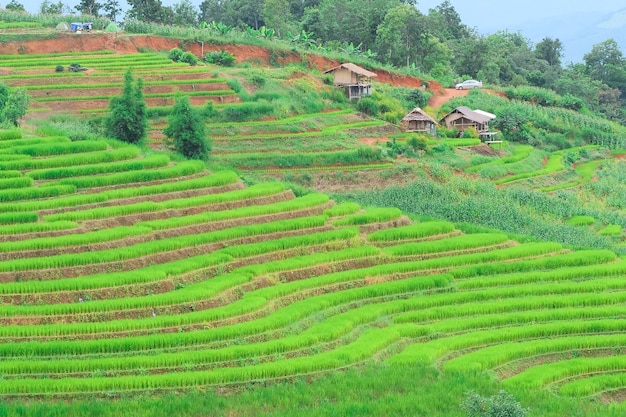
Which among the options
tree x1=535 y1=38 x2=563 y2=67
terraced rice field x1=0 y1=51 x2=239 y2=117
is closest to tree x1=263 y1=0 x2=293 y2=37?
tree x1=535 y1=38 x2=563 y2=67

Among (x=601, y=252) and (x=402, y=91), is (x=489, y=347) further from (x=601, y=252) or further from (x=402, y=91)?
(x=402, y=91)

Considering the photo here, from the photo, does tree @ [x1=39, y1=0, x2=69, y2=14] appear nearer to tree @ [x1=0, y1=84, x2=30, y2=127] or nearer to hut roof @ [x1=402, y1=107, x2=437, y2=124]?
hut roof @ [x1=402, y1=107, x2=437, y2=124]

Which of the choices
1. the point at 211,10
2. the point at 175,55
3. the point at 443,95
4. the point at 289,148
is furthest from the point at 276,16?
the point at 289,148

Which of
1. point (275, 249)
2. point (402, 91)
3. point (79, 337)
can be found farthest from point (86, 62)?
point (79, 337)

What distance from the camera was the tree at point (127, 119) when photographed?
37312mm

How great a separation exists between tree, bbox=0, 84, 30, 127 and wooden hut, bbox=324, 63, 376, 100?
2312 centimetres

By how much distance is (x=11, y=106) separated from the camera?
36.9m

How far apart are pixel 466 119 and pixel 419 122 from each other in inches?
126

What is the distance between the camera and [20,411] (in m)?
20.3

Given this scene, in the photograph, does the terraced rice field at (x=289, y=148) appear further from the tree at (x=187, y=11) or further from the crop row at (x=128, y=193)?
the tree at (x=187, y=11)

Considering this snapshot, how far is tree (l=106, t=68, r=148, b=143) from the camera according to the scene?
37312mm

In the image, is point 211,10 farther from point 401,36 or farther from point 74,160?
point 74,160

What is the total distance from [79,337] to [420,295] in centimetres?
968

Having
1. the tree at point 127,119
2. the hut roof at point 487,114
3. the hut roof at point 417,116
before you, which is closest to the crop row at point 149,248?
the tree at point 127,119
